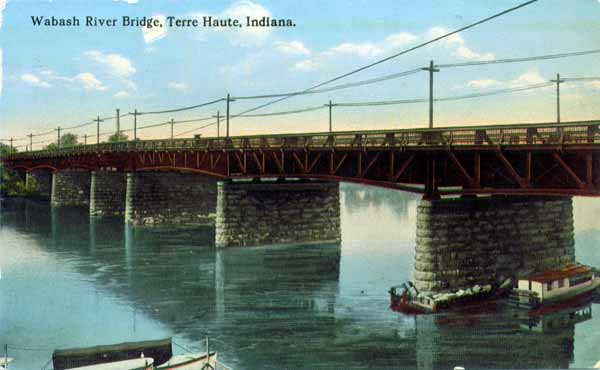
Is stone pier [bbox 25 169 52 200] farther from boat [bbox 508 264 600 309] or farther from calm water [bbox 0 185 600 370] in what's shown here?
boat [bbox 508 264 600 309]

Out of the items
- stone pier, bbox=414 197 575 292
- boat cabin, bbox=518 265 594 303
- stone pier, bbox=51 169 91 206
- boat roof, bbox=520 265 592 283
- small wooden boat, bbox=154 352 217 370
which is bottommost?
small wooden boat, bbox=154 352 217 370

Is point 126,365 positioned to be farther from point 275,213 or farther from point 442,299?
point 275,213

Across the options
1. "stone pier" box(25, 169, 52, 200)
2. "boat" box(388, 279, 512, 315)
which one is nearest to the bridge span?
"boat" box(388, 279, 512, 315)

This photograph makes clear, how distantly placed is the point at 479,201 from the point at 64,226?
162ft

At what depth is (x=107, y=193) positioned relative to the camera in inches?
2982

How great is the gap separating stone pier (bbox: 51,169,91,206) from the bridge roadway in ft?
143

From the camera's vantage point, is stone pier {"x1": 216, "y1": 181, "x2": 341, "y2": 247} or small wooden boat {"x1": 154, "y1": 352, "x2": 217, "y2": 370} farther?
stone pier {"x1": 216, "y1": 181, "x2": 341, "y2": 247}

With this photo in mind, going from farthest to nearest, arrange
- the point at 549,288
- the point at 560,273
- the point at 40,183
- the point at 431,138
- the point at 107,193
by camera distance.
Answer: the point at 40,183
the point at 107,193
the point at 560,273
the point at 431,138
the point at 549,288

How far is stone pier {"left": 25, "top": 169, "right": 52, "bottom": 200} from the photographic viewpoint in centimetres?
10706

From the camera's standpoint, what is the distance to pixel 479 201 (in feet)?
105

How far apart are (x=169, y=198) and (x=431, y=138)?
41.7m

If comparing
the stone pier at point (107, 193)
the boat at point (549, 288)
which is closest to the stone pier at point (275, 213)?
the boat at point (549, 288)

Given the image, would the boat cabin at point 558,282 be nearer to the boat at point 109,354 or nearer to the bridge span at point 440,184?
the bridge span at point 440,184

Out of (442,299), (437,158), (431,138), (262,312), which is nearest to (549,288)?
(442,299)
